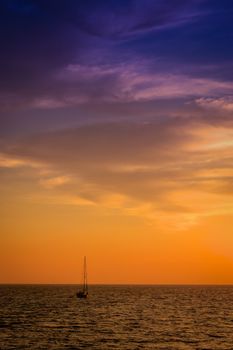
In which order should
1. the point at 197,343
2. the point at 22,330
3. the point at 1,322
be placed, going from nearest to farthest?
1. the point at 197,343
2. the point at 22,330
3. the point at 1,322

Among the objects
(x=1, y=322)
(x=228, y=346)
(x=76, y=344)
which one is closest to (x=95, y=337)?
(x=76, y=344)

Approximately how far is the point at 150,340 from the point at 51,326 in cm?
2019

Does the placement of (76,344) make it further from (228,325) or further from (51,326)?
(228,325)

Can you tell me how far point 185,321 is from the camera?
84188 millimetres

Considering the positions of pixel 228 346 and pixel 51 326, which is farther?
pixel 51 326

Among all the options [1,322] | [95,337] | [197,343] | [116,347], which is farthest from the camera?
[1,322]

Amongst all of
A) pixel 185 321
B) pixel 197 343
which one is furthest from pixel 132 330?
pixel 185 321

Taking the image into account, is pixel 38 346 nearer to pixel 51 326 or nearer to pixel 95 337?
pixel 95 337

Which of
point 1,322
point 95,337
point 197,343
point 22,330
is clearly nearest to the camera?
point 197,343

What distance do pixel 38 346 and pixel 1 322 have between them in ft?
90.4

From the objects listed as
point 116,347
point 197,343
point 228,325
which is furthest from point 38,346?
point 228,325

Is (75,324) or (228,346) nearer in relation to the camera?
(228,346)

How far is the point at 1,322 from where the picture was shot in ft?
258

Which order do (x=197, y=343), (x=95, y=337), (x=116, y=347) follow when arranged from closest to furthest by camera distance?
1. (x=116, y=347)
2. (x=197, y=343)
3. (x=95, y=337)
